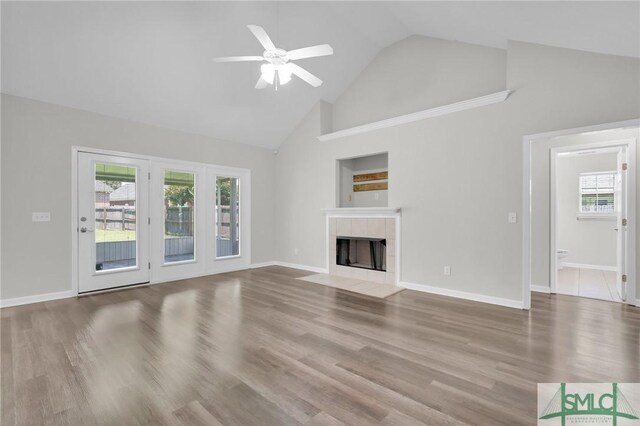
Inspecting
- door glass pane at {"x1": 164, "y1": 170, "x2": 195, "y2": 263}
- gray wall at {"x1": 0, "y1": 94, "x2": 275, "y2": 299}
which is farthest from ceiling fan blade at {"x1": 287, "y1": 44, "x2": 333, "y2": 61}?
door glass pane at {"x1": 164, "y1": 170, "x2": 195, "y2": 263}

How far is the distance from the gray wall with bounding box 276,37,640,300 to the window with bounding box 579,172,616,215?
422cm

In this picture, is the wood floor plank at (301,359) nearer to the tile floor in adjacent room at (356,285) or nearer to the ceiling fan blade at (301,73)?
the tile floor in adjacent room at (356,285)

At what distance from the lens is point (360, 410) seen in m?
1.78

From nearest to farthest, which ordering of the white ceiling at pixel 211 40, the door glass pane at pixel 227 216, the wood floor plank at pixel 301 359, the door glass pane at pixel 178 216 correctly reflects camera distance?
the wood floor plank at pixel 301 359, the white ceiling at pixel 211 40, the door glass pane at pixel 178 216, the door glass pane at pixel 227 216

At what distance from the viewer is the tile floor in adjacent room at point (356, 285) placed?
443 cm

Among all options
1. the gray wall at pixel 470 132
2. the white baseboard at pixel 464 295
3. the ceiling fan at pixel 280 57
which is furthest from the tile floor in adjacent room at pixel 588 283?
the ceiling fan at pixel 280 57

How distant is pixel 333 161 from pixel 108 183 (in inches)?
152

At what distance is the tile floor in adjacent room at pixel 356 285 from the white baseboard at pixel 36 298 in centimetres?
352

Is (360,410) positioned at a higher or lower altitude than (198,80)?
lower

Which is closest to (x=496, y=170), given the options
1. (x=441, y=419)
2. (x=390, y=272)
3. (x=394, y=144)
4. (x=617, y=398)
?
(x=394, y=144)

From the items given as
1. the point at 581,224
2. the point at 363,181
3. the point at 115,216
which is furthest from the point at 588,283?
the point at 115,216

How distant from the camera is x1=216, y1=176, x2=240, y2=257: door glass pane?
604cm

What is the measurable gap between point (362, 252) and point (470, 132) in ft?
8.90

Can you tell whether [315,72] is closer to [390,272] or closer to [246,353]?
[390,272]
